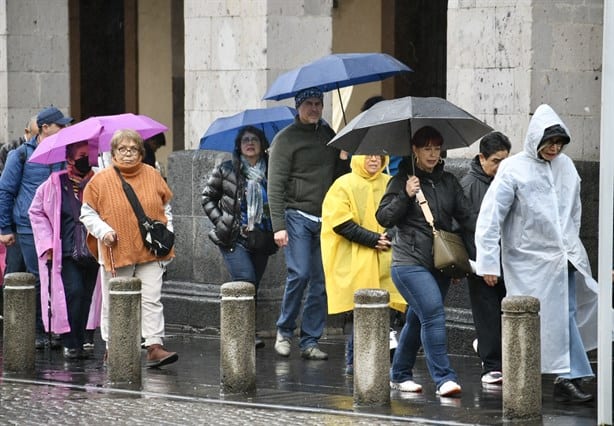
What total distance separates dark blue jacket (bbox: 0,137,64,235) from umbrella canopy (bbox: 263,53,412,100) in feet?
7.60

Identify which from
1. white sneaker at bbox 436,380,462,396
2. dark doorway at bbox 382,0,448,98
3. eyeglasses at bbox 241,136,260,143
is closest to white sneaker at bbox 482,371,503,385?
white sneaker at bbox 436,380,462,396

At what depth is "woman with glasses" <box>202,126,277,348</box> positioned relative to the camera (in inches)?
563

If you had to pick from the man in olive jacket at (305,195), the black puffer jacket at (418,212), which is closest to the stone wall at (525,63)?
the man in olive jacket at (305,195)

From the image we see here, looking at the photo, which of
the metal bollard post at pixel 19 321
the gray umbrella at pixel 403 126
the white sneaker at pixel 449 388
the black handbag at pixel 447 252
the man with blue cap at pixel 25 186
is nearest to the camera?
the black handbag at pixel 447 252

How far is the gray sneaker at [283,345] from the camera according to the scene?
554 inches

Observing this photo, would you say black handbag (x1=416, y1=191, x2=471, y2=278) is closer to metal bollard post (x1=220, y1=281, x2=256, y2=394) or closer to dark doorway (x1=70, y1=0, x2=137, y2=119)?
metal bollard post (x1=220, y1=281, x2=256, y2=394)

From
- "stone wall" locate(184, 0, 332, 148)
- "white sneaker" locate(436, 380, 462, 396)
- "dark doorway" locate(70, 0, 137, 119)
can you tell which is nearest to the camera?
"white sneaker" locate(436, 380, 462, 396)

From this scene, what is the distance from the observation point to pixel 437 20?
19625 millimetres

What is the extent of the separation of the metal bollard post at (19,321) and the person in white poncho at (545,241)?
355 cm

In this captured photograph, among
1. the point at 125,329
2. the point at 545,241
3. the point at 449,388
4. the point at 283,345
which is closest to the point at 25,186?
the point at 283,345

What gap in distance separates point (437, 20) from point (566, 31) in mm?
5627

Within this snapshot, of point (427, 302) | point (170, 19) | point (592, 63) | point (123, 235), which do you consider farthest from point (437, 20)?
point (427, 302)

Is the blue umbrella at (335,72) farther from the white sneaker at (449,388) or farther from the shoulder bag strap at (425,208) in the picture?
the white sneaker at (449,388)

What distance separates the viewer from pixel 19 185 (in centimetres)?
1512
